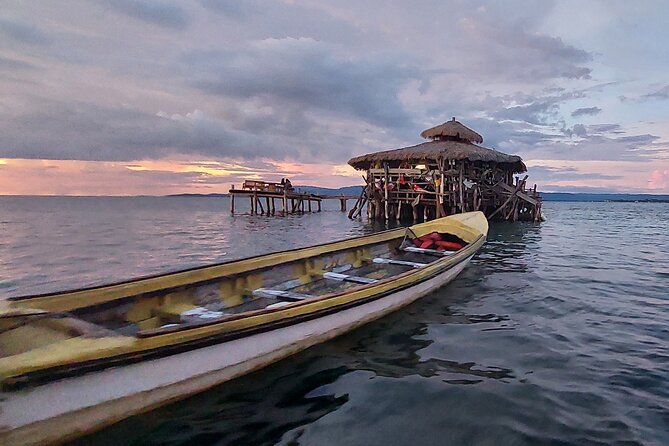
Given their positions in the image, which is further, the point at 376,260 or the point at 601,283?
the point at 601,283

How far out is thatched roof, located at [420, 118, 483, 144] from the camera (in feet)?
82.5

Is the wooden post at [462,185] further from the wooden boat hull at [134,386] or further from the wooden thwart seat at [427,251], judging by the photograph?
the wooden boat hull at [134,386]

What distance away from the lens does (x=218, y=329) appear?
3.66 m

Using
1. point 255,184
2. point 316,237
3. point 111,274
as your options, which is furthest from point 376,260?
point 255,184

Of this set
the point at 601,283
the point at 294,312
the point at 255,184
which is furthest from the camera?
the point at 255,184

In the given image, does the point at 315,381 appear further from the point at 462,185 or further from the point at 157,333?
the point at 462,185

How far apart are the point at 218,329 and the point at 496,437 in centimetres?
253

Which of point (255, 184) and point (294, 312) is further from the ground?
point (255, 184)

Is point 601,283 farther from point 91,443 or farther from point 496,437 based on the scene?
point 91,443

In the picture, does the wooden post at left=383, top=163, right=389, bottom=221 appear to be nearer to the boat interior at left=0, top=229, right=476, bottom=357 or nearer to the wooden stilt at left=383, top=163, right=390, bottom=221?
the wooden stilt at left=383, top=163, right=390, bottom=221

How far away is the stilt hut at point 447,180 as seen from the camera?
21.7 m

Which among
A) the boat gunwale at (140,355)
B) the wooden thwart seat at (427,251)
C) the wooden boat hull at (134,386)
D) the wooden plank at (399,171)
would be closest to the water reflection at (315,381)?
the wooden boat hull at (134,386)

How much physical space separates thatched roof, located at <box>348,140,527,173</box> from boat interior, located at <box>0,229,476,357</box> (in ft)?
44.2

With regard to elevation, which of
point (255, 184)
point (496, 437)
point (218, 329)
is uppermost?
point (255, 184)
